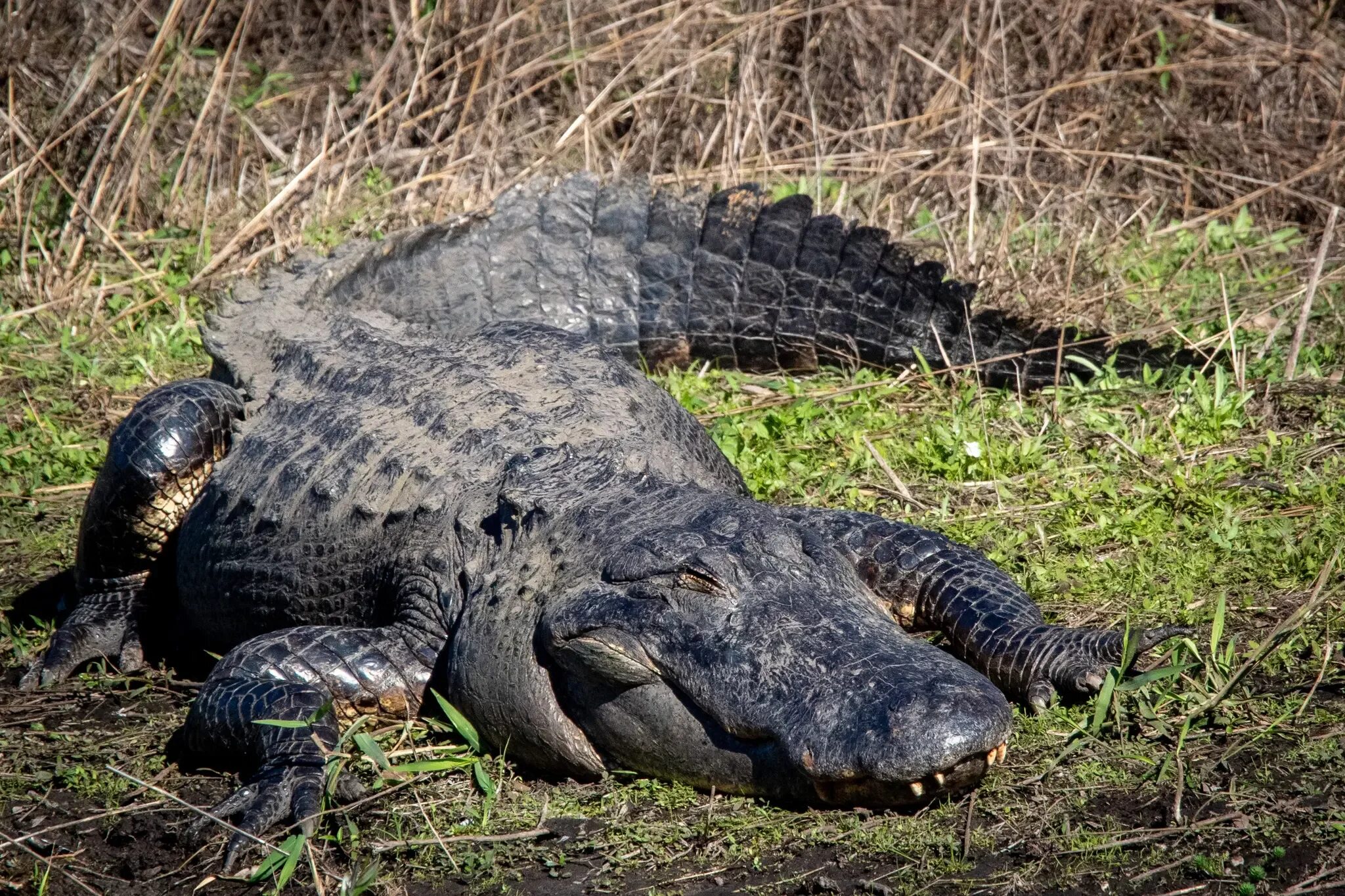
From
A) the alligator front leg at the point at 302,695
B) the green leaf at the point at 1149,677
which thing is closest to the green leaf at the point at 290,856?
the alligator front leg at the point at 302,695

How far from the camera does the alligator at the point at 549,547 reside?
9.29 feet

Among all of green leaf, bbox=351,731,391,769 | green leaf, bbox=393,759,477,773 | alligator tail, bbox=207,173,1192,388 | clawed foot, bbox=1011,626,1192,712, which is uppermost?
alligator tail, bbox=207,173,1192,388

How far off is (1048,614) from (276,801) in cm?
208

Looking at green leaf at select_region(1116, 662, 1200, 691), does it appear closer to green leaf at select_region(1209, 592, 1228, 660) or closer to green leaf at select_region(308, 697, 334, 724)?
green leaf at select_region(1209, 592, 1228, 660)

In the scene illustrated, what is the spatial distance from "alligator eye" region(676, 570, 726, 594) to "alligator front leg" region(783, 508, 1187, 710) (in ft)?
1.77

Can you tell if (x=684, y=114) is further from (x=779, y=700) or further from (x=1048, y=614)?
(x=779, y=700)

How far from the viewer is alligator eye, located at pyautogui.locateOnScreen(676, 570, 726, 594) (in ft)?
9.70

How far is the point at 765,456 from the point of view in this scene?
4.74 meters

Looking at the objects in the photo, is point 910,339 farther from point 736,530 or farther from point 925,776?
point 925,776

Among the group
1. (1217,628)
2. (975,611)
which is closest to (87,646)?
(975,611)

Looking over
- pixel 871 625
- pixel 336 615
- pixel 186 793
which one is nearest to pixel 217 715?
pixel 186 793

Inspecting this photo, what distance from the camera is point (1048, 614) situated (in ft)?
11.8

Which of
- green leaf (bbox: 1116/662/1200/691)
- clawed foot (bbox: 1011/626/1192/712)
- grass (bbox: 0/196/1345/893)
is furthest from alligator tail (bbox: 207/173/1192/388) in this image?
green leaf (bbox: 1116/662/1200/691)

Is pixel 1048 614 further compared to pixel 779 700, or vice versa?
pixel 1048 614
